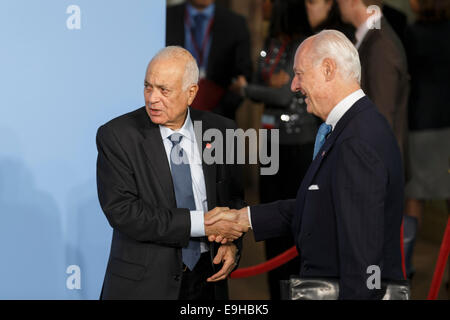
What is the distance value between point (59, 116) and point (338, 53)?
4.32 ft

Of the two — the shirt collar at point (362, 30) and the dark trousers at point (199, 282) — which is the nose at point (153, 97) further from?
the shirt collar at point (362, 30)

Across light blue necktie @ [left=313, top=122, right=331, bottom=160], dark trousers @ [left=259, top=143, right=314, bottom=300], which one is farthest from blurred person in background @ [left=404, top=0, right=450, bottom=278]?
light blue necktie @ [left=313, top=122, right=331, bottom=160]

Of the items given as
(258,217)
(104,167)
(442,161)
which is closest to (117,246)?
(104,167)

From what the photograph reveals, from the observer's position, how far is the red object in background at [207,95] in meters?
5.23

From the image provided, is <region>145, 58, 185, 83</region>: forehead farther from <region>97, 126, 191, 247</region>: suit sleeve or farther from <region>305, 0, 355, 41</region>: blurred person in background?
<region>305, 0, 355, 41</region>: blurred person in background

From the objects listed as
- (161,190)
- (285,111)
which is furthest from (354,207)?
(285,111)

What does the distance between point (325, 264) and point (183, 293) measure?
2.01 ft

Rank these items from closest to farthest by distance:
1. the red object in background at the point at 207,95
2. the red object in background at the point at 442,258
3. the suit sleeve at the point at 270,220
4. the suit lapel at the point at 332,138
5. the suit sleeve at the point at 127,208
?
the suit lapel at the point at 332,138
the suit sleeve at the point at 127,208
the suit sleeve at the point at 270,220
the red object in background at the point at 442,258
the red object in background at the point at 207,95

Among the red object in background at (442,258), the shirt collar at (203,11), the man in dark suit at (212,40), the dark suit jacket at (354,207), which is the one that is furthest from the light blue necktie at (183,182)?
the shirt collar at (203,11)

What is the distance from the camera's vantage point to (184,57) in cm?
282

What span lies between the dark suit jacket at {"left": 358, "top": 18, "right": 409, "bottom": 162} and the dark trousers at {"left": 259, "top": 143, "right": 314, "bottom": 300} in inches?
25.2

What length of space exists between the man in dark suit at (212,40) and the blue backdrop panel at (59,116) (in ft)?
6.89
